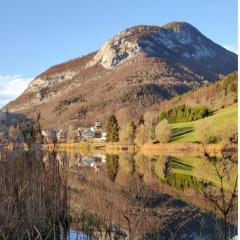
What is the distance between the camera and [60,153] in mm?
7062

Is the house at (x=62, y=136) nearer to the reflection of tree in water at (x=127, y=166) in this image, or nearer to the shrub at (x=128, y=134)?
the reflection of tree in water at (x=127, y=166)

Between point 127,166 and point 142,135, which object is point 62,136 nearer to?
point 127,166

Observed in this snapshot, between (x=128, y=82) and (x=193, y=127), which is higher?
(x=128, y=82)

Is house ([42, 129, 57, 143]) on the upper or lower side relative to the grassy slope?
lower

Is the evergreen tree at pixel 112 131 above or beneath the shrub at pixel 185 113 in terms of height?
beneath

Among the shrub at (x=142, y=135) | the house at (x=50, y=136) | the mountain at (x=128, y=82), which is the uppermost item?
the mountain at (x=128, y=82)

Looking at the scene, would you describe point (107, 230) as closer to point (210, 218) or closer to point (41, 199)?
point (41, 199)

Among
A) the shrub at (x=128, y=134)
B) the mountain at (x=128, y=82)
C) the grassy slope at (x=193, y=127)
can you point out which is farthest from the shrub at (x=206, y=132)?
the mountain at (x=128, y=82)

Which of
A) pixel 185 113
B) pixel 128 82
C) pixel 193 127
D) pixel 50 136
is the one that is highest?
pixel 128 82

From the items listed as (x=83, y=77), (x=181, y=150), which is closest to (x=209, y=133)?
(x=181, y=150)

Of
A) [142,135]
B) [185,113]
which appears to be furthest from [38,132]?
[185,113]

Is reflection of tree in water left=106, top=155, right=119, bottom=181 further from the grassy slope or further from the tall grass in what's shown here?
the grassy slope

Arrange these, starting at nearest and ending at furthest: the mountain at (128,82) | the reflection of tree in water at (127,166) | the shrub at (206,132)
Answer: the reflection of tree in water at (127,166)
the shrub at (206,132)
the mountain at (128,82)

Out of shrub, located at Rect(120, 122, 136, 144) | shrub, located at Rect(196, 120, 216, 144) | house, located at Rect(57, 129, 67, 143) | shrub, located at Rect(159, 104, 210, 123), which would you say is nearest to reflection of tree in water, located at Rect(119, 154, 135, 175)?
shrub, located at Rect(196, 120, 216, 144)
